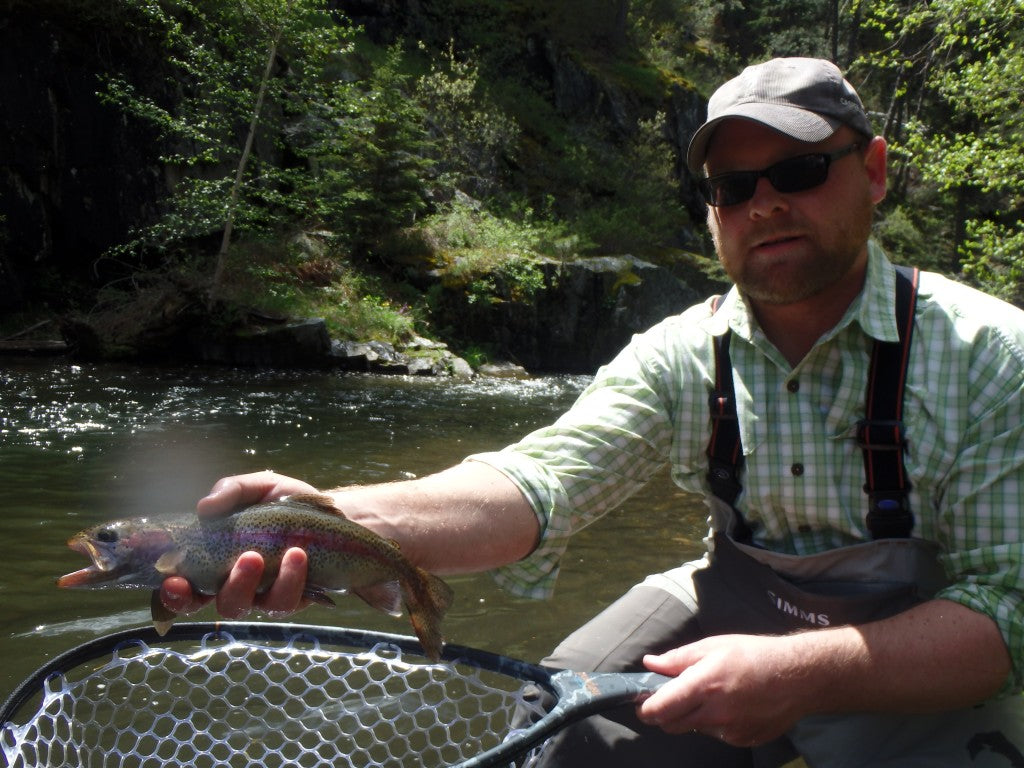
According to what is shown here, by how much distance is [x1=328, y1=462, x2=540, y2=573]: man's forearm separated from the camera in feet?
6.70

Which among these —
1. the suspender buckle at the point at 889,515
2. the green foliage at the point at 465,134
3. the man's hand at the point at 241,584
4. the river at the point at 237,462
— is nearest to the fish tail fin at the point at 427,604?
the man's hand at the point at 241,584

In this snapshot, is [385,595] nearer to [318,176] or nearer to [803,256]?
[803,256]

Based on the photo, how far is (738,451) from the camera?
7.61 feet

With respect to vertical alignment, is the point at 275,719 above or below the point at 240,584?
below

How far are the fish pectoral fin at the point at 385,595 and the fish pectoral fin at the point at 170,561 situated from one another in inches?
15.4

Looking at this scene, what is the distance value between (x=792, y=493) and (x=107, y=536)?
1664 mm

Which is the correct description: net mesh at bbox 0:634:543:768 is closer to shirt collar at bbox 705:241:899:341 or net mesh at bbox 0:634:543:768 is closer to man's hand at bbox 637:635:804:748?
man's hand at bbox 637:635:804:748

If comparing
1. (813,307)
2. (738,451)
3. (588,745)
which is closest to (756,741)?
(588,745)

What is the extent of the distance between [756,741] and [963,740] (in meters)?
0.56

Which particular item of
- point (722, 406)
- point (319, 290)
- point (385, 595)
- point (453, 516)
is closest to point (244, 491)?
point (385, 595)

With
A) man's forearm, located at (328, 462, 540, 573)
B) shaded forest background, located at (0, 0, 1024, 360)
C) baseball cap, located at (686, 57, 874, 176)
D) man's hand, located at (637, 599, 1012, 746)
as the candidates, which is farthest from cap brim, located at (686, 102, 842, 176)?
shaded forest background, located at (0, 0, 1024, 360)

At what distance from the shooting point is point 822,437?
220cm

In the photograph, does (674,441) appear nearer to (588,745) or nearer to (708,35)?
(588,745)

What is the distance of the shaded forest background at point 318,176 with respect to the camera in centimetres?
1272
